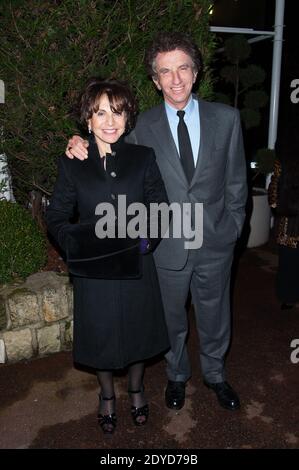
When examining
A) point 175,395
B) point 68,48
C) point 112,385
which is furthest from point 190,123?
point 175,395

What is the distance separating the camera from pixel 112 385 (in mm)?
3135

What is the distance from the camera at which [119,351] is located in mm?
2885

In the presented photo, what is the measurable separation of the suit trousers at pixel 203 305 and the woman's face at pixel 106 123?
96cm

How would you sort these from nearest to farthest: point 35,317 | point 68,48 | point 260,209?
point 68,48 < point 35,317 < point 260,209

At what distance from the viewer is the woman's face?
2.64m

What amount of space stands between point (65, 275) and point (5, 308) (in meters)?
0.66

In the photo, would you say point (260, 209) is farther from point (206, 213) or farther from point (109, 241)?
Answer: point (109, 241)

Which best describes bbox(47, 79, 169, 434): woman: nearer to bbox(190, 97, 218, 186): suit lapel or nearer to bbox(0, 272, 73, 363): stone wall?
bbox(190, 97, 218, 186): suit lapel

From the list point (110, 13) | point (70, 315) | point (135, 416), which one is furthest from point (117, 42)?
point (135, 416)

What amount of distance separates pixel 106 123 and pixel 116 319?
1.20 meters

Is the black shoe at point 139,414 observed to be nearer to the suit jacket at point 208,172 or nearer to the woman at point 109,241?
the woman at point 109,241

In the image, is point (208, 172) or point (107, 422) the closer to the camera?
point (208, 172)

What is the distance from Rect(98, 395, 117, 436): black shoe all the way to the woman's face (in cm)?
177

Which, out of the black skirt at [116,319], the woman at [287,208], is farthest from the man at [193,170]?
the woman at [287,208]
